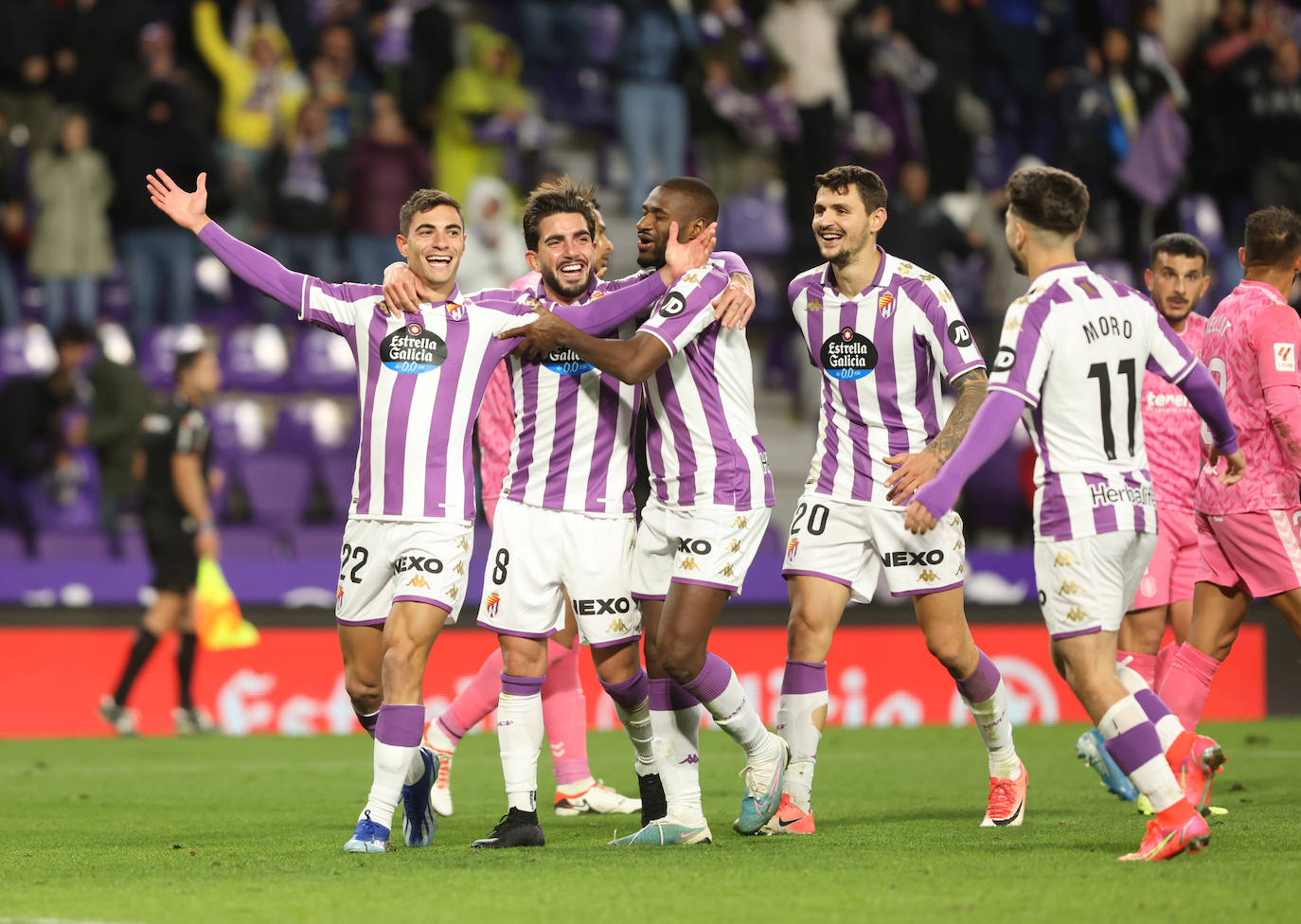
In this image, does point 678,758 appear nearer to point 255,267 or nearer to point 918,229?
point 255,267

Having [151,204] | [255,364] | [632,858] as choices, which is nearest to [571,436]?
[632,858]

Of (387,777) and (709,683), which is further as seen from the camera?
(709,683)

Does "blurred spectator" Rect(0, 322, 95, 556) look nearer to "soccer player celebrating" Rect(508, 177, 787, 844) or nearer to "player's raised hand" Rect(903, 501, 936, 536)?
"soccer player celebrating" Rect(508, 177, 787, 844)

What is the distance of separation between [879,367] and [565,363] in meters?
1.22

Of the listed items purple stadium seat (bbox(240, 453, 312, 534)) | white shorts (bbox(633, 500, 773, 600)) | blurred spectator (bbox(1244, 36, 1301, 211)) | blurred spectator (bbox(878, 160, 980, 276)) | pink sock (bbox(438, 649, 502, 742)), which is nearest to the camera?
white shorts (bbox(633, 500, 773, 600))

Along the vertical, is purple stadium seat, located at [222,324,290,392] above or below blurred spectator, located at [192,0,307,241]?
below

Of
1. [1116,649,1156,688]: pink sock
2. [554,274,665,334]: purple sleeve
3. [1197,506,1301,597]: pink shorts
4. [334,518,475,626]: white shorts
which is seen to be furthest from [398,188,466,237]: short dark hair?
[1116,649,1156,688]: pink sock

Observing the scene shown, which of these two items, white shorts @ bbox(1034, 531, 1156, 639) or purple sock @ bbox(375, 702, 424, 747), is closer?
white shorts @ bbox(1034, 531, 1156, 639)

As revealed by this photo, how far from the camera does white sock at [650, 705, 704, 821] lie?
6.34 metres

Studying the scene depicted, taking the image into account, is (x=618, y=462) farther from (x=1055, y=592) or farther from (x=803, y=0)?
(x=803, y=0)

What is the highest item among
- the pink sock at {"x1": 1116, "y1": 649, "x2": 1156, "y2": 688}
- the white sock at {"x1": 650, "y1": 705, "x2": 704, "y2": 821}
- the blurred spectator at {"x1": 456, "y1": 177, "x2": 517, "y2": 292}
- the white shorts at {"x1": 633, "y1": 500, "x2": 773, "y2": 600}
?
the blurred spectator at {"x1": 456, "y1": 177, "x2": 517, "y2": 292}

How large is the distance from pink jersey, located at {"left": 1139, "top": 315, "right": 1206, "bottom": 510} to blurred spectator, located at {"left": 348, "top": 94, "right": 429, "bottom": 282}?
829cm

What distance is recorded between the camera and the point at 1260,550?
6.97m

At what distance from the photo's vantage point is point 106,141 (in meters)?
14.9
